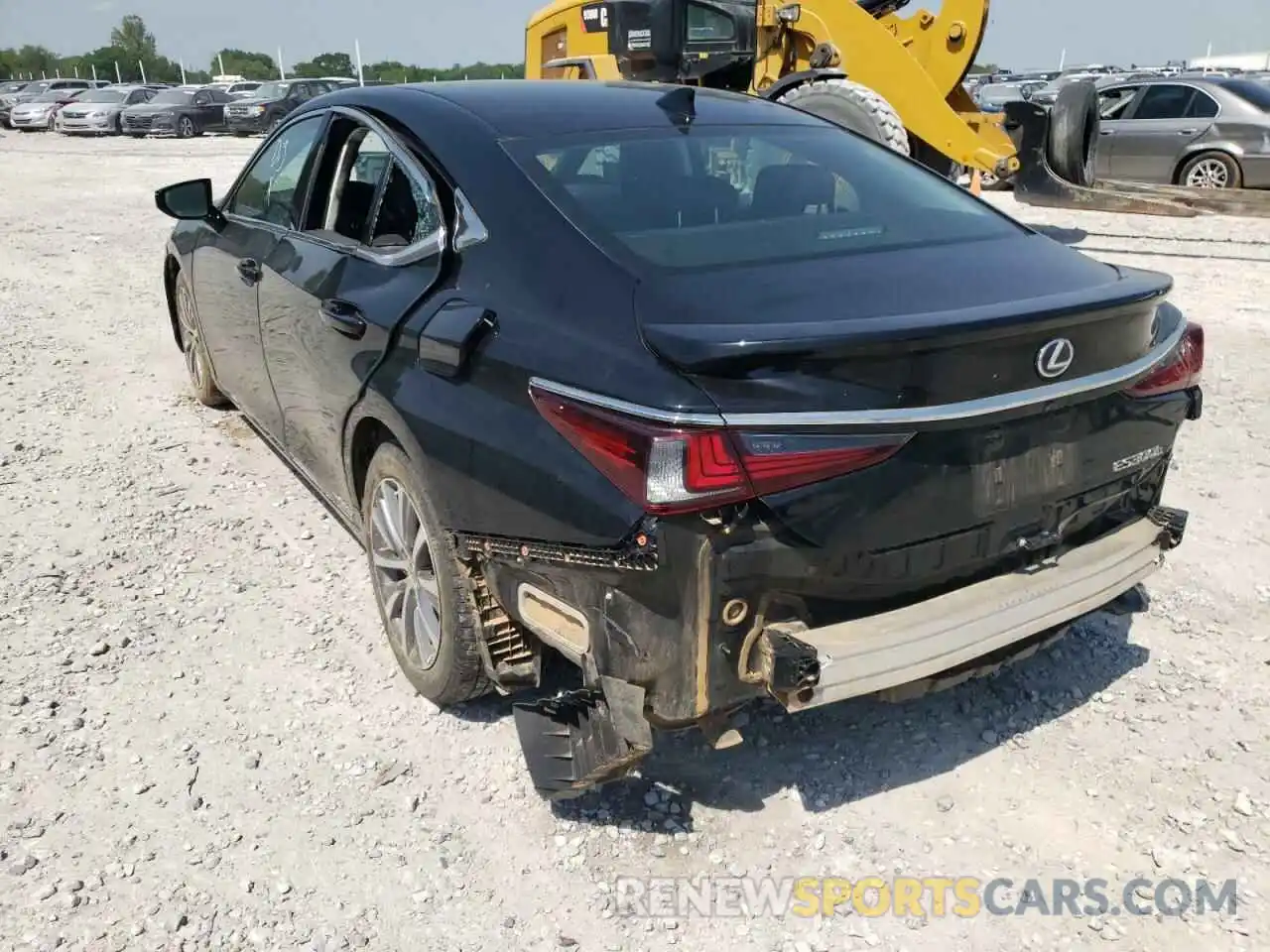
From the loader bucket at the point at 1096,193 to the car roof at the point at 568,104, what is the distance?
5366mm

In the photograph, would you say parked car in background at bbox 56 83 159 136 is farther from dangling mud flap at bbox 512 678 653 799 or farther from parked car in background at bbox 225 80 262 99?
dangling mud flap at bbox 512 678 653 799

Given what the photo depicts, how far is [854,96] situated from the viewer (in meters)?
8.91

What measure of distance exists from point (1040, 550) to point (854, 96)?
7339 mm

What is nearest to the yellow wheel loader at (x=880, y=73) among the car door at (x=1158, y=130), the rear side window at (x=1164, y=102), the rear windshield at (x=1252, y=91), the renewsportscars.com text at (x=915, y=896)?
the car door at (x=1158, y=130)

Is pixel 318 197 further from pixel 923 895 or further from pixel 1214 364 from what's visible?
pixel 1214 364

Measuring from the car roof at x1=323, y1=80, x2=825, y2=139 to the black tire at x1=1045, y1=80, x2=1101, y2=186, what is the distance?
6.23 meters

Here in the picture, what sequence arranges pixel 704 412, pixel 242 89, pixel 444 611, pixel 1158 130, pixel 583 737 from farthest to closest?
pixel 242 89, pixel 1158 130, pixel 444 611, pixel 583 737, pixel 704 412

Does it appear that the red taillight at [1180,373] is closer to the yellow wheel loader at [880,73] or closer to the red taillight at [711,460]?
the red taillight at [711,460]

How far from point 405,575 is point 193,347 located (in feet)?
10.5

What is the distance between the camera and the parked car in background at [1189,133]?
12.0m

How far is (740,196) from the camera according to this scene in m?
2.97

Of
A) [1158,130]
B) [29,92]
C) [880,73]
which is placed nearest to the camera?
[880,73]

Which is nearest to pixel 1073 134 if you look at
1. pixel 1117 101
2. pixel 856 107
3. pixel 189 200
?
pixel 856 107

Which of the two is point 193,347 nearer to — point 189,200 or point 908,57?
point 189,200
